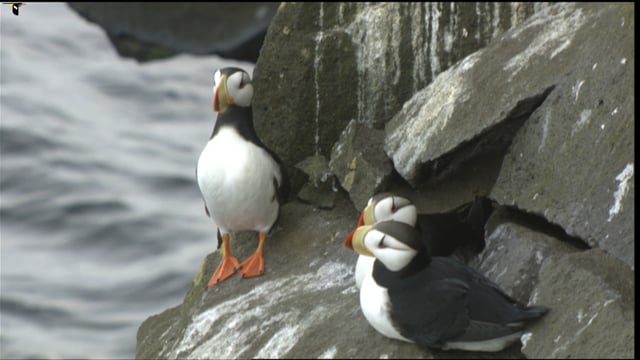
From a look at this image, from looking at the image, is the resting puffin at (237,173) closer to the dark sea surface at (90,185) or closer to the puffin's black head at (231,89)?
the puffin's black head at (231,89)

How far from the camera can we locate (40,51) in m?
17.5

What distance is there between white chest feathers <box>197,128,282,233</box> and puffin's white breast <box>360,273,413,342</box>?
1210 millimetres

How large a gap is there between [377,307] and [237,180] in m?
1.37

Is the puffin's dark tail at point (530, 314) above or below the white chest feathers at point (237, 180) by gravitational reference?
below

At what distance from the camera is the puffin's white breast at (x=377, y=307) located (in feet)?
17.6

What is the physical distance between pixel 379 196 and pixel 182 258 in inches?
299

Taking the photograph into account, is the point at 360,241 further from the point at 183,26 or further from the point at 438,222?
the point at 183,26

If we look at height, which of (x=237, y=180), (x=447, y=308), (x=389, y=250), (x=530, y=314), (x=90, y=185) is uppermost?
(x=90, y=185)

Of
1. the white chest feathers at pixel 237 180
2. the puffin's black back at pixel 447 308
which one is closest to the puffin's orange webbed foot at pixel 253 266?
the white chest feathers at pixel 237 180

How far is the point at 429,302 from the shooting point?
17.4 ft

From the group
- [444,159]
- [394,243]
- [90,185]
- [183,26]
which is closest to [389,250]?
[394,243]

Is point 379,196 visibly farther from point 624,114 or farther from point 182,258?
point 182,258

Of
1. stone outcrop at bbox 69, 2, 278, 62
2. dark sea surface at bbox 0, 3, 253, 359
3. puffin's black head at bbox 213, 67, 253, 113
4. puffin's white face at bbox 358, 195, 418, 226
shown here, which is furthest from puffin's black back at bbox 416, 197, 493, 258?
stone outcrop at bbox 69, 2, 278, 62

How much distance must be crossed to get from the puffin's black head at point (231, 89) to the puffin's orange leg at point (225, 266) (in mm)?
598
